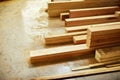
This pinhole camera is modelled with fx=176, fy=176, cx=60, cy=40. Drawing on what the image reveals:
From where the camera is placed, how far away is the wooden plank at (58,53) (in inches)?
76.4

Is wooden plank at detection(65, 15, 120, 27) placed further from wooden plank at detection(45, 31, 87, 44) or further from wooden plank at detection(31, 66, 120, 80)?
wooden plank at detection(31, 66, 120, 80)

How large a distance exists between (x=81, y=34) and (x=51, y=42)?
1.35 feet

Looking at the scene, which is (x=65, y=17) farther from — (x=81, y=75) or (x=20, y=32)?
(x=81, y=75)

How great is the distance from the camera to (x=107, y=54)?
188 cm

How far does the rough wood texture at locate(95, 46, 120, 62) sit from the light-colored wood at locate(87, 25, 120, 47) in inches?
3.8

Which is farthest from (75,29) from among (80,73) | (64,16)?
(80,73)

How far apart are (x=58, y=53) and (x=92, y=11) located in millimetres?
1116

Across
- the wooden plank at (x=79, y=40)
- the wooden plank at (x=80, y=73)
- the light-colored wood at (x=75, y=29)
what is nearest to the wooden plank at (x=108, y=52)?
the wooden plank at (x=80, y=73)

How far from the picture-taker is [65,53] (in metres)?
1.98

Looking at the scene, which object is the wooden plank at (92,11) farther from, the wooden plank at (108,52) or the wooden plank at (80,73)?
the wooden plank at (80,73)

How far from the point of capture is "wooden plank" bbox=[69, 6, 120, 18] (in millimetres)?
2707

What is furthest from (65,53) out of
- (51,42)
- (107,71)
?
(107,71)

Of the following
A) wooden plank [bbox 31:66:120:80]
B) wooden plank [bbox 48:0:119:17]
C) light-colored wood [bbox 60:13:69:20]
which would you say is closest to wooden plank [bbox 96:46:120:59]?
wooden plank [bbox 31:66:120:80]

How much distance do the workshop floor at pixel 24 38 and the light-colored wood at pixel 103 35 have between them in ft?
0.77
